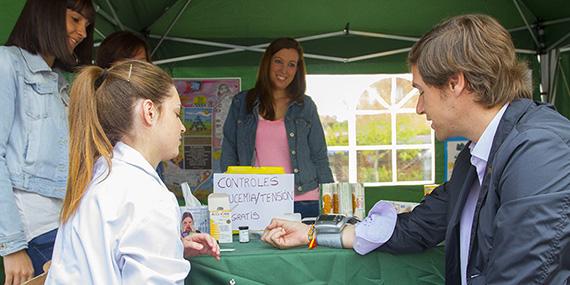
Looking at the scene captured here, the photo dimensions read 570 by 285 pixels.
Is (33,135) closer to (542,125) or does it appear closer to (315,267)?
(315,267)

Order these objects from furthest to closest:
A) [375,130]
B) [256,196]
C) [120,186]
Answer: [375,130]
[256,196]
[120,186]

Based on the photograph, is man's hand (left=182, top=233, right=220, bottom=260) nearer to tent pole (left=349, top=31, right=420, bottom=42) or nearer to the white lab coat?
the white lab coat

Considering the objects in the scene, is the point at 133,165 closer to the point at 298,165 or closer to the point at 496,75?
the point at 496,75

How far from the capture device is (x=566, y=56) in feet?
13.3

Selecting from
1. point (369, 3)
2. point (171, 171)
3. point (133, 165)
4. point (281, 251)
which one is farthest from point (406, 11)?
point (133, 165)

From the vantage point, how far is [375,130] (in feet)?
14.1

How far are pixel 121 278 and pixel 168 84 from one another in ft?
1.64

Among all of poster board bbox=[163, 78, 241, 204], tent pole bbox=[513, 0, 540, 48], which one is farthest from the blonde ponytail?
tent pole bbox=[513, 0, 540, 48]

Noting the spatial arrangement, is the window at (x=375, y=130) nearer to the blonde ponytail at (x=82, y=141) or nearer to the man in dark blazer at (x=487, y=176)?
the man in dark blazer at (x=487, y=176)

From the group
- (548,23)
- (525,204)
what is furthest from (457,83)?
(548,23)

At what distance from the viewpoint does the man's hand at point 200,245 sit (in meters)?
1.46

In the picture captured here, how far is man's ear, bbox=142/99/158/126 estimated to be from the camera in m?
1.29

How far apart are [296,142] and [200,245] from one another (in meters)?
1.32

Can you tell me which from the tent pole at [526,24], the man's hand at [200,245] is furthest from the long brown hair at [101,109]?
the tent pole at [526,24]
